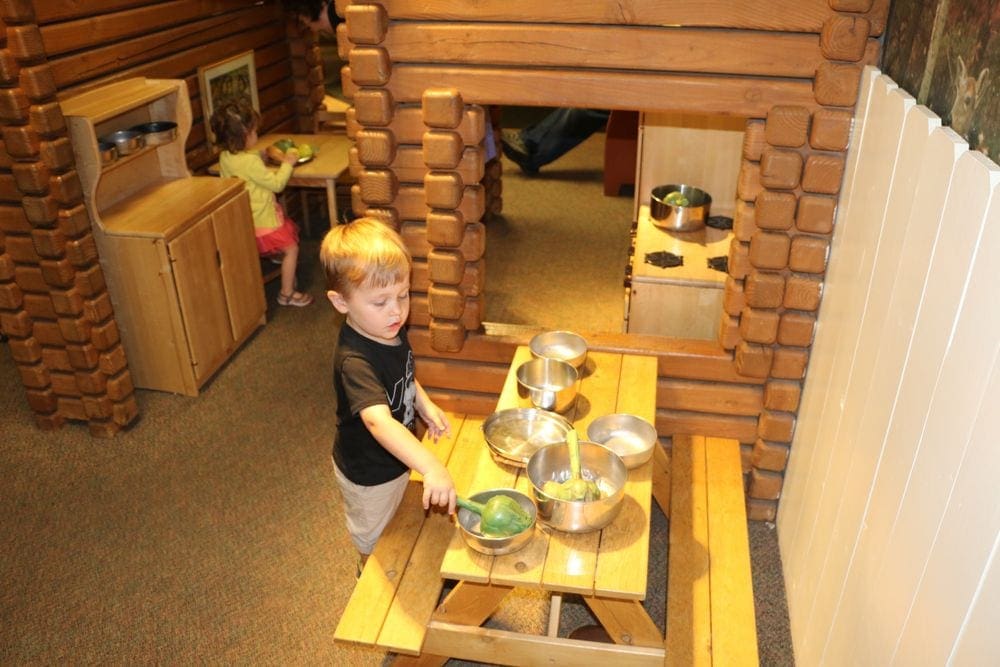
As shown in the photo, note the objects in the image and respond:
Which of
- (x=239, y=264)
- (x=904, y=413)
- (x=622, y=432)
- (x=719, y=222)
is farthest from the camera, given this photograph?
(x=239, y=264)

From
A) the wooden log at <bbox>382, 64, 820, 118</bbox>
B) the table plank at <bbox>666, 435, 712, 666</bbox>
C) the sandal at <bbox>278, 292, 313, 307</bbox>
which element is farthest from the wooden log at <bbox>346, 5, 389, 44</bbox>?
the sandal at <bbox>278, 292, 313, 307</bbox>

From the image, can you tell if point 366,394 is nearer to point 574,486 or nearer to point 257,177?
point 574,486

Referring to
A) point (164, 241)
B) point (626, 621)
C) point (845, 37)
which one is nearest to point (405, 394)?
point (626, 621)

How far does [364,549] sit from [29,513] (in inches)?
74.1

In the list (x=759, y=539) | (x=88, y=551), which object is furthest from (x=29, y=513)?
(x=759, y=539)

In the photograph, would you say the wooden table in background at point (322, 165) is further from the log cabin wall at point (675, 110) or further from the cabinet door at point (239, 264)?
the log cabin wall at point (675, 110)

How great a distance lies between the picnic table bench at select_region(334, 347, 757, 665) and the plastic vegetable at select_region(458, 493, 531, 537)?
0.07 meters

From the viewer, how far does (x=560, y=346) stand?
3635 mm

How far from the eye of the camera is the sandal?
6.03 metres

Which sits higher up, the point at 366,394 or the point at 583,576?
the point at 366,394

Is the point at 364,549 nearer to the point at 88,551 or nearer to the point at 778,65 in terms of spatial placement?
the point at 88,551

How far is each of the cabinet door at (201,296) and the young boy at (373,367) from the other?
2.09 m

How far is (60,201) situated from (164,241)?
57 cm

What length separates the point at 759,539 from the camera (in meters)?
3.87
